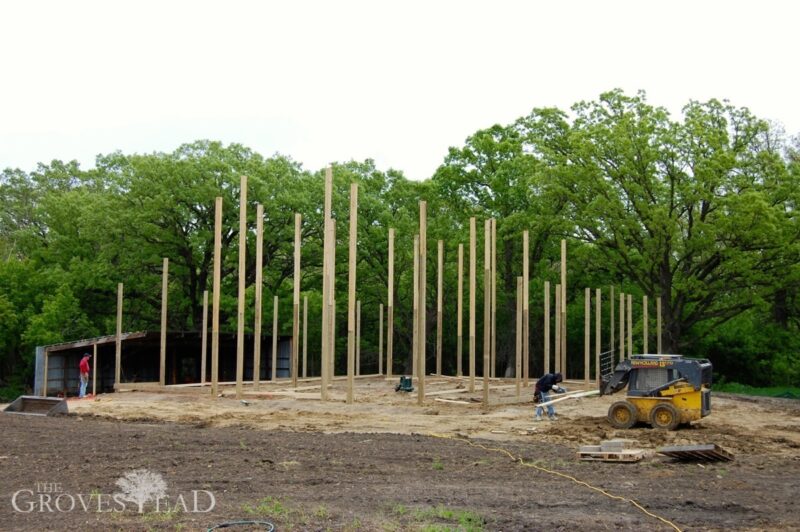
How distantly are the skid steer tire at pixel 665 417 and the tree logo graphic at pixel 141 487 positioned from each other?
10.6m

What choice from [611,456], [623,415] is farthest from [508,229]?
[611,456]

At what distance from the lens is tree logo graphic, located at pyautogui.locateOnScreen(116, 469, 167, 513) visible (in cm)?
973

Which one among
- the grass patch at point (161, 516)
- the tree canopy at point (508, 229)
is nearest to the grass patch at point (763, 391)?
the tree canopy at point (508, 229)

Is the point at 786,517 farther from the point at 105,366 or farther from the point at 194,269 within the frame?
the point at 194,269

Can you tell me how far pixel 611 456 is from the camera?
13625 mm

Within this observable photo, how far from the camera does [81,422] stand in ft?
63.0

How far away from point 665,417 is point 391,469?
769 centimetres

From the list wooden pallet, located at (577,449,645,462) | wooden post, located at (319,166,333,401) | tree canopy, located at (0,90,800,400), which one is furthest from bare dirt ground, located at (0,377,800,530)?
tree canopy, located at (0,90,800,400)

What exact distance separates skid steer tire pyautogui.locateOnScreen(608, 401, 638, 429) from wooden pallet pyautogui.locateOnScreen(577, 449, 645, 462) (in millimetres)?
4198

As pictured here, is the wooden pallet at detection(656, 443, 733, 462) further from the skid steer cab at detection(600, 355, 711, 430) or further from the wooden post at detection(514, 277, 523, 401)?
the wooden post at detection(514, 277, 523, 401)

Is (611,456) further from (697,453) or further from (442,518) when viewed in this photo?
(442,518)

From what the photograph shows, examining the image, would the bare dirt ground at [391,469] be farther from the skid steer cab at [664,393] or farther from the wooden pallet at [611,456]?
the skid steer cab at [664,393]

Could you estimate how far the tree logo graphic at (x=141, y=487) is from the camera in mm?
9727

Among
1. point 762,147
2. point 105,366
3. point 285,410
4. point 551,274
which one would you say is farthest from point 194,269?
point 762,147
